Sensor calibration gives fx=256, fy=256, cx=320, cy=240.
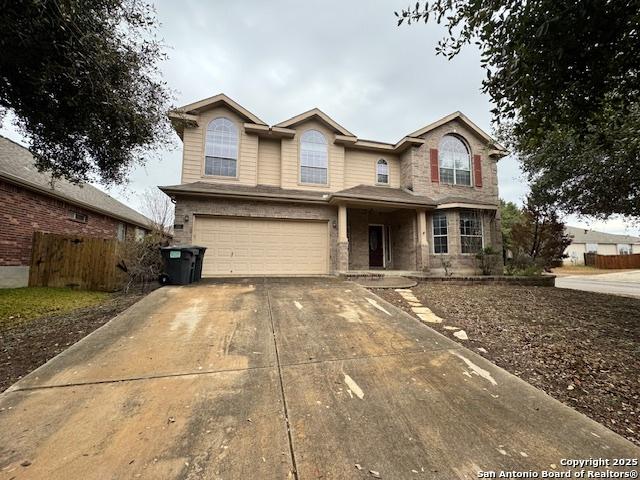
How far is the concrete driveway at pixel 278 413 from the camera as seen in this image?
1.57 meters

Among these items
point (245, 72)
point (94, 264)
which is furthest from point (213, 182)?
point (245, 72)

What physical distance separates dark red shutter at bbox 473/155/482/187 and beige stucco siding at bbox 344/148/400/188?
11.2ft

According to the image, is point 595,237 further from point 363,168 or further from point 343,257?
point 343,257

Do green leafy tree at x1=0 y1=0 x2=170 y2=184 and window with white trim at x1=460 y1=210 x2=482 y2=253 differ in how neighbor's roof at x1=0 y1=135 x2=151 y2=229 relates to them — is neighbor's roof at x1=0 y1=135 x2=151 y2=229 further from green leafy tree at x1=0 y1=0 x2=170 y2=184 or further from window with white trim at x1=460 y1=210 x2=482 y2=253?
window with white trim at x1=460 y1=210 x2=482 y2=253

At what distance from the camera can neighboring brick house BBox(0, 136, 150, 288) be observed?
718cm

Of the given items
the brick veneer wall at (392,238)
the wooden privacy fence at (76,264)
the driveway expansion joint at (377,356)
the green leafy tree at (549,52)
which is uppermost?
the green leafy tree at (549,52)

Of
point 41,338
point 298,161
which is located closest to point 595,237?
point 298,161

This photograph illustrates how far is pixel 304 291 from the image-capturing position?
20.8ft

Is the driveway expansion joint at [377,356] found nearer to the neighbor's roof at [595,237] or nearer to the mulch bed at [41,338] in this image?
the mulch bed at [41,338]

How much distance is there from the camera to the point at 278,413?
2021 mm

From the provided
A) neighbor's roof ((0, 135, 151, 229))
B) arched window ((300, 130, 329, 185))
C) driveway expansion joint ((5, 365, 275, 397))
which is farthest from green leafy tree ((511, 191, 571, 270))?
neighbor's roof ((0, 135, 151, 229))

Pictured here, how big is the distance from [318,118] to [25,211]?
10359 mm

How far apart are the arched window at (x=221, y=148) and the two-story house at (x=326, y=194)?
0.04m

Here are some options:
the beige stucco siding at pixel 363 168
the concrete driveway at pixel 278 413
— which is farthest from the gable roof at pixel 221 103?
the concrete driveway at pixel 278 413
